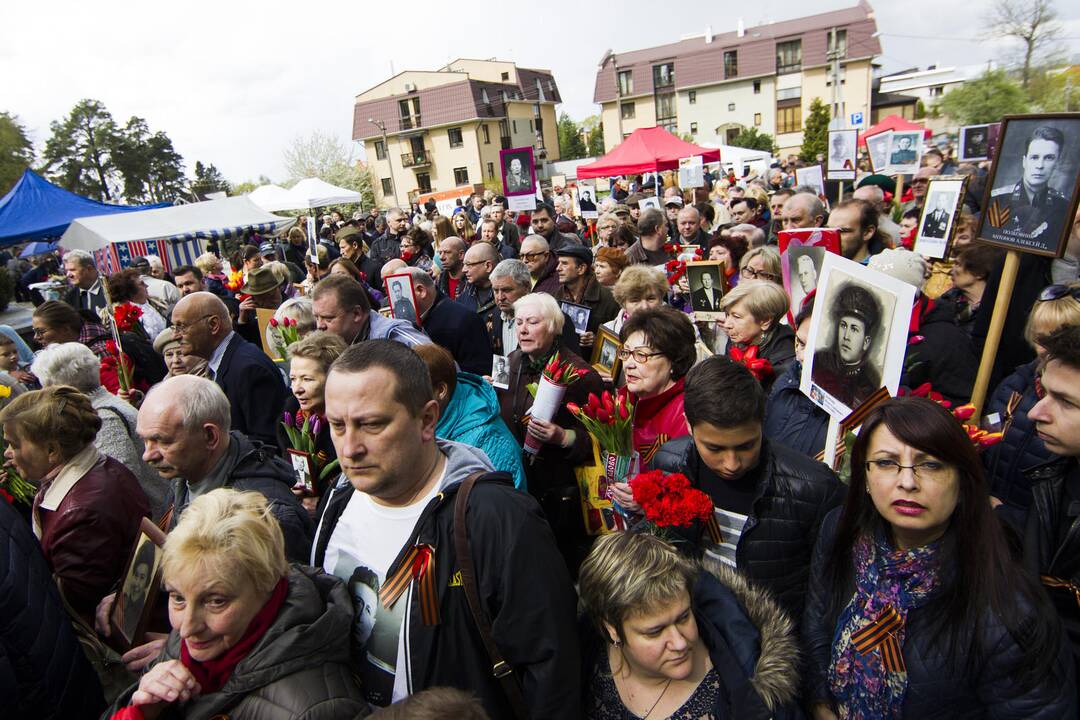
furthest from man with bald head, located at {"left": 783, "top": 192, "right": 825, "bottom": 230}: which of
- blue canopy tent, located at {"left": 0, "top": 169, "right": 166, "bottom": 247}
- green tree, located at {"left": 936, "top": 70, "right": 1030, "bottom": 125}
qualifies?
green tree, located at {"left": 936, "top": 70, "right": 1030, "bottom": 125}

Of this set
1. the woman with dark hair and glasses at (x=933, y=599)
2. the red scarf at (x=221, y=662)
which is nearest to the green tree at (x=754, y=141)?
the woman with dark hair and glasses at (x=933, y=599)

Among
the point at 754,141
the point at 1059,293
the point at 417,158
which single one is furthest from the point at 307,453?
the point at 417,158

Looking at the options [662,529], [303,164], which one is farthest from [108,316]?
[303,164]

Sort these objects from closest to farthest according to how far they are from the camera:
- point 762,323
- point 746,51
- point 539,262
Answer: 1. point 762,323
2. point 539,262
3. point 746,51

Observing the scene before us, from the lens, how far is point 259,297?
7.02 metres

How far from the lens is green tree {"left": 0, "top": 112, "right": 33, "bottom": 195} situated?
31.8 m

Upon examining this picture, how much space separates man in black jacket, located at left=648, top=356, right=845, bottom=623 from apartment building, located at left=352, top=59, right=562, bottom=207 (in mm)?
58447

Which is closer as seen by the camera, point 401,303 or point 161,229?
point 401,303

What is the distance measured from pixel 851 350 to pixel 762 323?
1375 mm

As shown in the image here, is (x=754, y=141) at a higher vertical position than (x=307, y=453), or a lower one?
lower

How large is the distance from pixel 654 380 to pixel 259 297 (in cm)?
532

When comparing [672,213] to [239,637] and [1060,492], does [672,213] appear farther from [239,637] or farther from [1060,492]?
[239,637]

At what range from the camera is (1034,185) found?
3152 millimetres

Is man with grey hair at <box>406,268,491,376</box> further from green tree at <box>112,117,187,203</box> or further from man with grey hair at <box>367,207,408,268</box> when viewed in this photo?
green tree at <box>112,117,187,203</box>
